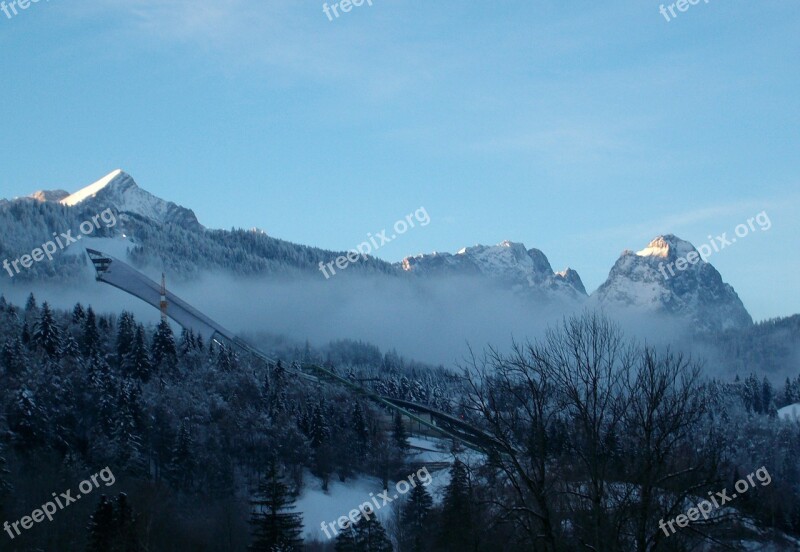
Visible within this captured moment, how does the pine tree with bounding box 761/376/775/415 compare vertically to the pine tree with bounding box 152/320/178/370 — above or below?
below

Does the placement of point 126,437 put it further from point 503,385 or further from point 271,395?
point 503,385

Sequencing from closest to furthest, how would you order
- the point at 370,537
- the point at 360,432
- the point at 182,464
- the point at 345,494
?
the point at 370,537
the point at 182,464
the point at 345,494
the point at 360,432

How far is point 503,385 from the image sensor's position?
28375 millimetres

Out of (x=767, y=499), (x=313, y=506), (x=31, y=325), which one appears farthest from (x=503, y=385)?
(x=31, y=325)

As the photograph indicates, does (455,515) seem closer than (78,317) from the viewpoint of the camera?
Yes

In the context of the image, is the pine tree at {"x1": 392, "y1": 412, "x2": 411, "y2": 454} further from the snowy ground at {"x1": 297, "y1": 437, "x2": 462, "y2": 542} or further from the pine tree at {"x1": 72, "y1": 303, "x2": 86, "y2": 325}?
the pine tree at {"x1": 72, "y1": 303, "x2": 86, "y2": 325}

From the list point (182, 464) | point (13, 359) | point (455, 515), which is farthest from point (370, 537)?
point (13, 359)

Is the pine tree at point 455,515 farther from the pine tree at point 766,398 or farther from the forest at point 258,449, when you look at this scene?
the pine tree at point 766,398

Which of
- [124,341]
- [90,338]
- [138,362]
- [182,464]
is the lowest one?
[182,464]

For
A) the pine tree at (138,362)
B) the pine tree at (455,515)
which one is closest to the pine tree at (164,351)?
the pine tree at (138,362)

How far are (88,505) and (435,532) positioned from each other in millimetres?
24131

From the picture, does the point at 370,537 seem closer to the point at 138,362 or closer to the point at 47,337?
the point at 138,362

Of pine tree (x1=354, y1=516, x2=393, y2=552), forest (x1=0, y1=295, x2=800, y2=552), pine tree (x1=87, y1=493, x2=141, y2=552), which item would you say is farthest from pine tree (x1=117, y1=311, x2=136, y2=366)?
pine tree (x1=87, y1=493, x2=141, y2=552)

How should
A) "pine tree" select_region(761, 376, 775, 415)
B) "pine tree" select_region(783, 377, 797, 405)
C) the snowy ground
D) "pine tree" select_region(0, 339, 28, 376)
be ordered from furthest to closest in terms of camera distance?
"pine tree" select_region(783, 377, 797, 405) → "pine tree" select_region(761, 376, 775, 415) → "pine tree" select_region(0, 339, 28, 376) → the snowy ground
